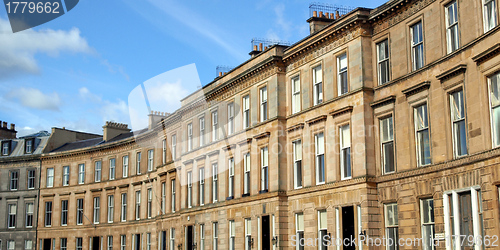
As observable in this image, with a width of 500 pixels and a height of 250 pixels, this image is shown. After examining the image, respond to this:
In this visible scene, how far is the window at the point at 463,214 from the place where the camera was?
82.2 feet

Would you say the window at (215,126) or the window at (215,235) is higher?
the window at (215,126)

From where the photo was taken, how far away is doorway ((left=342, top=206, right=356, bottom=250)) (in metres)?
32.4

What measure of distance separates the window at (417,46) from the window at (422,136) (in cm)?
205

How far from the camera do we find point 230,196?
144ft

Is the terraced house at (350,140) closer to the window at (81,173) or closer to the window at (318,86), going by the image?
the window at (318,86)

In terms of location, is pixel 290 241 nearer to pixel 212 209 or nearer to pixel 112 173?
pixel 212 209

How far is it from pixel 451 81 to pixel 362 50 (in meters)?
6.76

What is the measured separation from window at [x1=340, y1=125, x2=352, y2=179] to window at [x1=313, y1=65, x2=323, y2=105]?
3.09m

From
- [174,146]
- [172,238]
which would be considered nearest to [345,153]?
[174,146]

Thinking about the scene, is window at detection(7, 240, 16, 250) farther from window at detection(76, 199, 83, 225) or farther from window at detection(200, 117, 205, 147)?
window at detection(200, 117, 205, 147)

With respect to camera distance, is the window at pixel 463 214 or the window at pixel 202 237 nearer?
the window at pixel 463 214

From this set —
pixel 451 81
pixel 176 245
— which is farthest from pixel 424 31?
pixel 176 245

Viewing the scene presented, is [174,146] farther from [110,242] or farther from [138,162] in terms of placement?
[110,242]

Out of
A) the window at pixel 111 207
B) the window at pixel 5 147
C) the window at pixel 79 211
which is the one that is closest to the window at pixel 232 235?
the window at pixel 111 207
